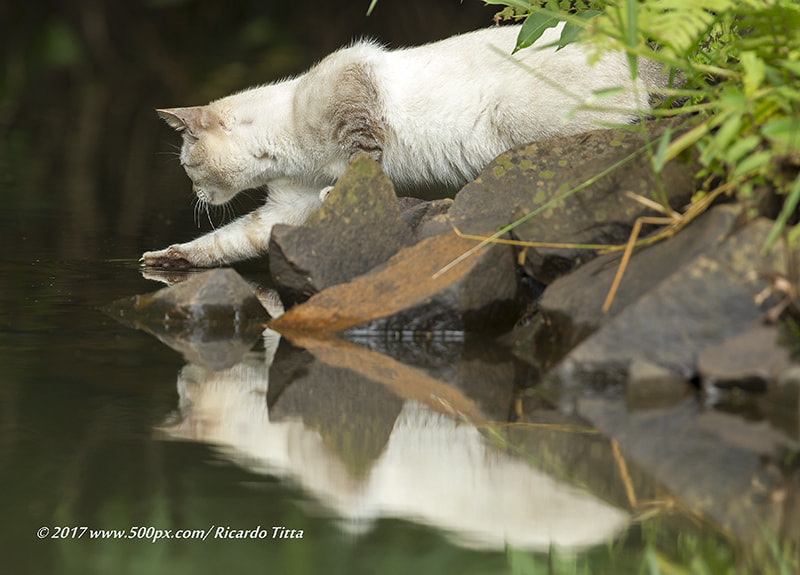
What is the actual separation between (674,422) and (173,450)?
2.66ft

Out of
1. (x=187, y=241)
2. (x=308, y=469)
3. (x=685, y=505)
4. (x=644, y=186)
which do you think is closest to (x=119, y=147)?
(x=187, y=241)

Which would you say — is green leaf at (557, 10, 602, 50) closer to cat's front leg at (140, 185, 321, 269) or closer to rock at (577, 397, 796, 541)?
rock at (577, 397, 796, 541)

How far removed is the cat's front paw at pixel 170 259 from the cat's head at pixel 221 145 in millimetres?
370

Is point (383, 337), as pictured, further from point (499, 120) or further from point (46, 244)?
point (46, 244)

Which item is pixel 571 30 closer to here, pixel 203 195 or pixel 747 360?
pixel 747 360

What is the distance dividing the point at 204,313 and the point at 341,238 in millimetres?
397

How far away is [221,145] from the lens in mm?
3436

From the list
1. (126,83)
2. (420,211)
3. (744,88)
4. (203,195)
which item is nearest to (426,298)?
(420,211)

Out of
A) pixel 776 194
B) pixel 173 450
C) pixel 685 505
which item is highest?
pixel 776 194

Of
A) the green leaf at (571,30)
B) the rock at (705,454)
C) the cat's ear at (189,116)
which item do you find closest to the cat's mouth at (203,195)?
the cat's ear at (189,116)

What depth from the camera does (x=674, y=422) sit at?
5.34 feet

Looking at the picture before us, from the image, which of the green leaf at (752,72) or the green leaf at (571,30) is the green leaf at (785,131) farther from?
the green leaf at (571,30)

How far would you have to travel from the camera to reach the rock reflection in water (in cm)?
130

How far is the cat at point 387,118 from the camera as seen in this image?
3.04m
